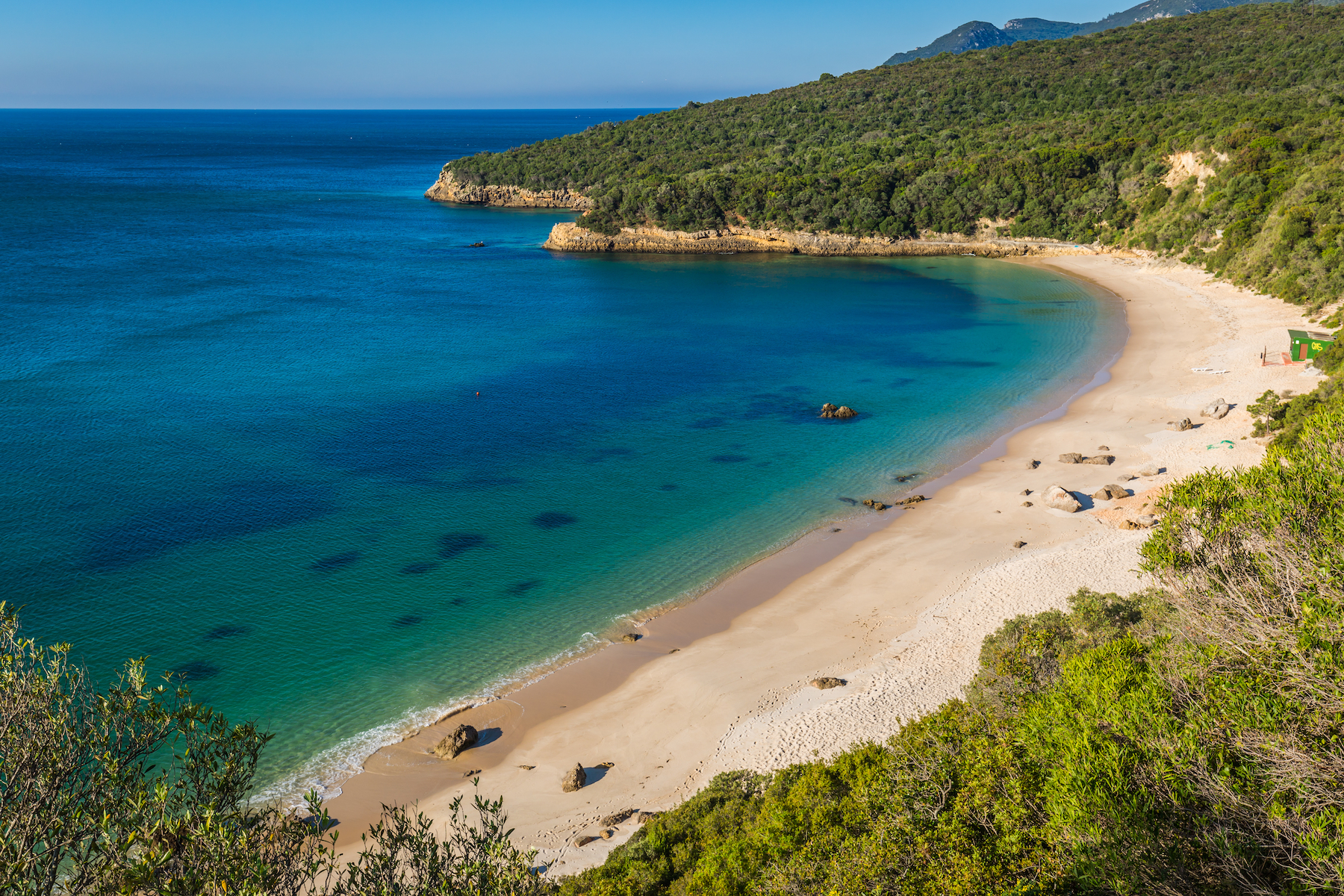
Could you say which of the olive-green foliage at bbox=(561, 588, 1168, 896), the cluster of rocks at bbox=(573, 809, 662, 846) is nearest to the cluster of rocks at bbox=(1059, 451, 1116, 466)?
the olive-green foliage at bbox=(561, 588, 1168, 896)

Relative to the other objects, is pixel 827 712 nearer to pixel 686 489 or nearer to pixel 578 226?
pixel 686 489

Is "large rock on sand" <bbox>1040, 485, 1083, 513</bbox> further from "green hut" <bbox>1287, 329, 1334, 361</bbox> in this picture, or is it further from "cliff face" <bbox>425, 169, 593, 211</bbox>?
"cliff face" <bbox>425, 169, 593, 211</bbox>

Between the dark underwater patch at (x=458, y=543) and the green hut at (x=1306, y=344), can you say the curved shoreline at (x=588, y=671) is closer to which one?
the dark underwater patch at (x=458, y=543)

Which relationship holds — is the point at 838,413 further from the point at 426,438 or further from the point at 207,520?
the point at 207,520

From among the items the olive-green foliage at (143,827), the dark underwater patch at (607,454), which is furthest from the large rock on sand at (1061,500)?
the olive-green foliage at (143,827)

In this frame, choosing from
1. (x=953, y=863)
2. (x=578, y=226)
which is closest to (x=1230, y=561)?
(x=953, y=863)
